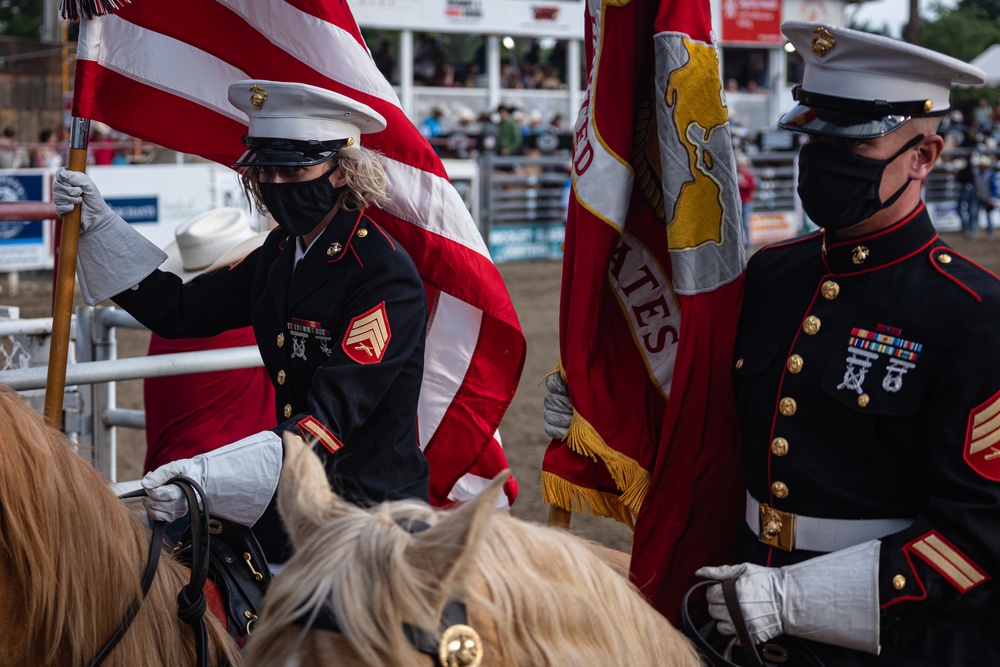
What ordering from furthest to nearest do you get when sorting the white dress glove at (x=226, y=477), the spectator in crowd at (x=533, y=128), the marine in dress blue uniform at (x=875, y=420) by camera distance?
the spectator in crowd at (x=533, y=128), the white dress glove at (x=226, y=477), the marine in dress blue uniform at (x=875, y=420)

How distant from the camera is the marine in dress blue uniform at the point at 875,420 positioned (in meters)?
1.89

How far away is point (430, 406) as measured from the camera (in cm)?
362

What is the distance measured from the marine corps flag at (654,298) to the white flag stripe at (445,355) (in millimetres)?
900

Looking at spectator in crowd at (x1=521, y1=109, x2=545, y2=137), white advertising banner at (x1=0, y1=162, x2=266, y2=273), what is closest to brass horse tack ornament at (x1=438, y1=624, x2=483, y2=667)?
white advertising banner at (x1=0, y1=162, x2=266, y2=273)

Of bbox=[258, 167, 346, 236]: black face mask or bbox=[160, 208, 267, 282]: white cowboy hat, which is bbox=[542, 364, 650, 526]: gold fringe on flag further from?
bbox=[160, 208, 267, 282]: white cowboy hat

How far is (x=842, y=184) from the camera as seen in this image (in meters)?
2.03

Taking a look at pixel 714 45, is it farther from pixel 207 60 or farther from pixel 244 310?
pixel 207 60

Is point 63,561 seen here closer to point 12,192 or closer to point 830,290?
point 830,290

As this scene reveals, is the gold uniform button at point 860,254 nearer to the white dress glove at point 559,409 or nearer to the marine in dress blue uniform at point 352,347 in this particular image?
the white dress glove at point 559,409

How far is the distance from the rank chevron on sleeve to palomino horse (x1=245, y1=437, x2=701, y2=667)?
106cm

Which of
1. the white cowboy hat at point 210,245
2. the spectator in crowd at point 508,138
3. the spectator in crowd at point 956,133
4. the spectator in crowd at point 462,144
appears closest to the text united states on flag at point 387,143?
the white cowboy hat at point 210,245

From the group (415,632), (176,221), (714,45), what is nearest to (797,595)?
(415,632)

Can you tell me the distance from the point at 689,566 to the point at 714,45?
124 centimetres

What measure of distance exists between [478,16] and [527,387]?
19.9m
